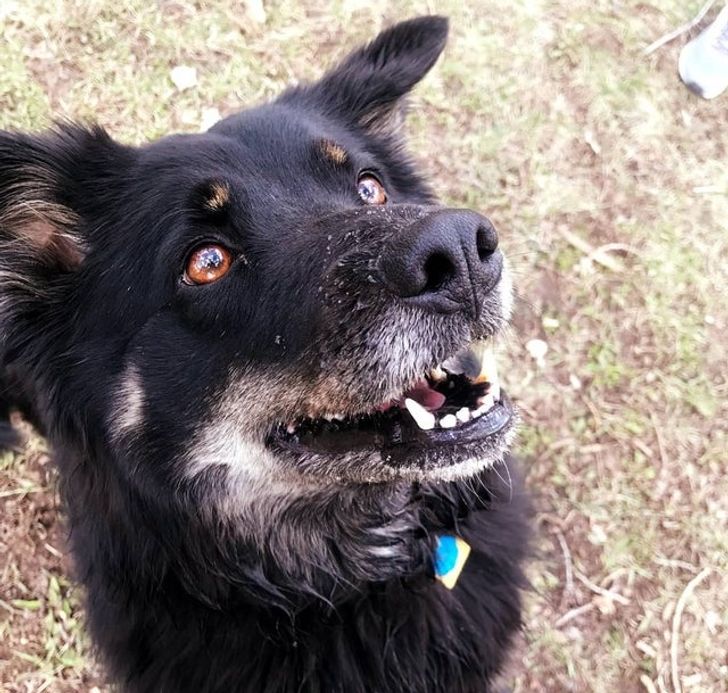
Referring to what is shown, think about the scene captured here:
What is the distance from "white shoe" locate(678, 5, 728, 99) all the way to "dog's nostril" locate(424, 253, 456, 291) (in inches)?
147

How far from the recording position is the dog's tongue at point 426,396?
84.6 inches

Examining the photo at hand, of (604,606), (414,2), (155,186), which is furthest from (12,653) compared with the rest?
(414,2)

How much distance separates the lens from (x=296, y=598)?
2529 mm

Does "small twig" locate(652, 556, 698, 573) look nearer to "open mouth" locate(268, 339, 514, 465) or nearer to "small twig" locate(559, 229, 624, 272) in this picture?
"small twig" locate(559, 229, 624, 272)

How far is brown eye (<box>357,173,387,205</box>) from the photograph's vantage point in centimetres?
253

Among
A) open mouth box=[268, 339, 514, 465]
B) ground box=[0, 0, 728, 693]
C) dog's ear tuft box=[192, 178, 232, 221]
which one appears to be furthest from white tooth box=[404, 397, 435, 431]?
ground box=[0, 0, 728, 693]

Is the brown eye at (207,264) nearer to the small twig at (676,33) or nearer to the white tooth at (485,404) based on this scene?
the white tooth at (485,404)

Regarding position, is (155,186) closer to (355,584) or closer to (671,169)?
(355,584)

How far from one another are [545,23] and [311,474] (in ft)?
12.6

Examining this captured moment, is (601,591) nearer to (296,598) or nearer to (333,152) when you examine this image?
(296,598)

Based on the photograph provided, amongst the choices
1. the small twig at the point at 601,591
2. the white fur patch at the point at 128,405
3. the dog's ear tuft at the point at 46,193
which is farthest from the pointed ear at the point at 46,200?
the small twig at the point at 601,591

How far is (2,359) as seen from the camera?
2.28 meters

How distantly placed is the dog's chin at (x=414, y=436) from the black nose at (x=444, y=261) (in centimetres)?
23

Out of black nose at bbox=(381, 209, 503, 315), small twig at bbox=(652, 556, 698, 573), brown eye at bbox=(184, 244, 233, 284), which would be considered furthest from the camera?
small twig at bbox=(652, 556, 698, 573)
